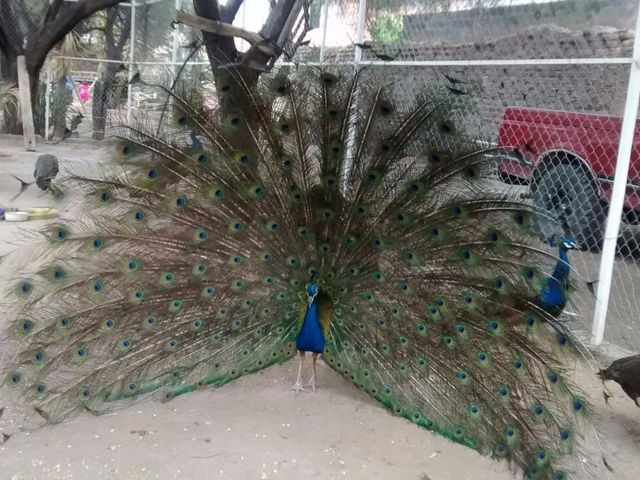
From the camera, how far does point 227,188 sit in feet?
12.4

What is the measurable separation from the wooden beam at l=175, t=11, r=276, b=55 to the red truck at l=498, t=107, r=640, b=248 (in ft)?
7.95

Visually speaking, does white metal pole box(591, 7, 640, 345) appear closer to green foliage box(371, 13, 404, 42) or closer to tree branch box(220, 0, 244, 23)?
green foliage box(371, 13, 404, 42)

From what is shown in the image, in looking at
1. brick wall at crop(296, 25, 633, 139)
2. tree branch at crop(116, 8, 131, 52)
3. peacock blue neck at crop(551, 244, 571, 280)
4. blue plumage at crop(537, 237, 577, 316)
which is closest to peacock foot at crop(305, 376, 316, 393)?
blue plumage at crop(537, 237, 577, 316)

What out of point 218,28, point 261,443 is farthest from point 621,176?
point 218,28

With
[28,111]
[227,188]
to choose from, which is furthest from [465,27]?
[28,111]

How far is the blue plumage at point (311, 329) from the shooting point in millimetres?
3656

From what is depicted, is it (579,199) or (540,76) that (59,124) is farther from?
(579,199)

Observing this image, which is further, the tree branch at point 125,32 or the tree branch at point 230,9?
the tree branch at point 125,32

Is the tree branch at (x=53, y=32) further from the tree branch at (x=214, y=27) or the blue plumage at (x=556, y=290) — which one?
the blue plumage at (x=556, y=290)

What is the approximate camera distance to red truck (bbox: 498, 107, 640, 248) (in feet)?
20.8

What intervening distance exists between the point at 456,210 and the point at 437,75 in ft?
10.9

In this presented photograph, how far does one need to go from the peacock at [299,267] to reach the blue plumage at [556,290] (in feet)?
0.08

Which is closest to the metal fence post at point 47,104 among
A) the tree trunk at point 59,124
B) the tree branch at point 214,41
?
the tree trunk at point 59,124

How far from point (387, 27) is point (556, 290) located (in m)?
4.14
